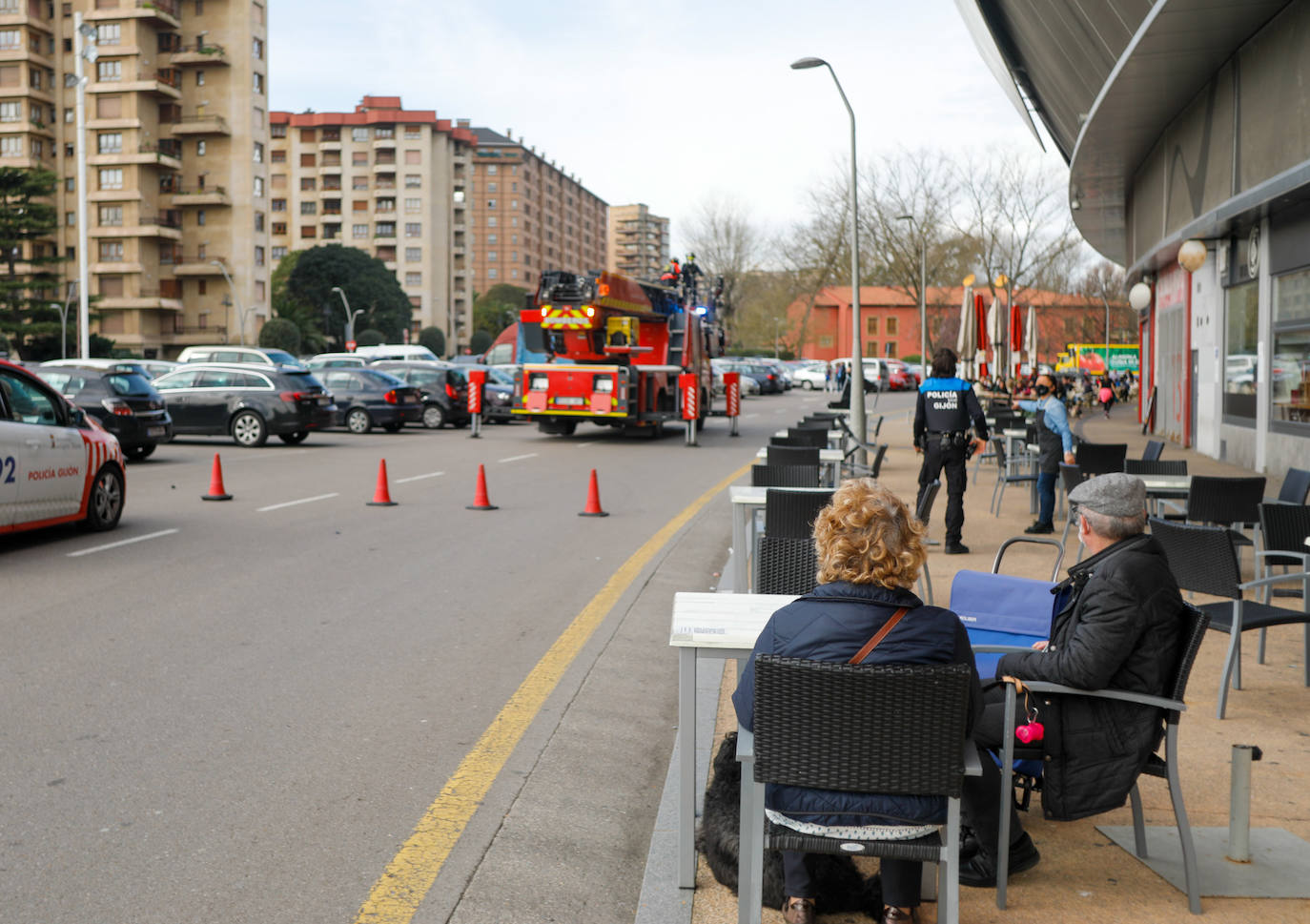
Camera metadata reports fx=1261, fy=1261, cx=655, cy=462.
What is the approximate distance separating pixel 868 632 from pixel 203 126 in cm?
8953

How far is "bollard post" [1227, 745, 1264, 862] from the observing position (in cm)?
389

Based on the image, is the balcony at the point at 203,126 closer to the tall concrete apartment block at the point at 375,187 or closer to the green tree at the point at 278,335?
the green tree at the point at 278,335

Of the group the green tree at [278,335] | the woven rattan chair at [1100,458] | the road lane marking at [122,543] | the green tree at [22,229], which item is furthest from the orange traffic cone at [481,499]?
the green tree at [278,335]

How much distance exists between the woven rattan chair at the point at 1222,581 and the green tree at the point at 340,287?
10015 cm

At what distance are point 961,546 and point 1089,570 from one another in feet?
23.1

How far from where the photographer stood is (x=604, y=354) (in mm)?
25844

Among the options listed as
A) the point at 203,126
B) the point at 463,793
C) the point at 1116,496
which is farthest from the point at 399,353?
the point at 203,126

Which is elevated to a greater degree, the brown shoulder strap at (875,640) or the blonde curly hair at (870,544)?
the blonde curly hair at (870,544)

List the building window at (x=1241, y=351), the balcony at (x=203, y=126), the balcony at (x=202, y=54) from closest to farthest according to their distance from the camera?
the building window at (x=1241, y=351), the balcony at (x=202, y=54), the balcony at (x=203, y=126)

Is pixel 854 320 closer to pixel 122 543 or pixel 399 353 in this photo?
pixel 122 543

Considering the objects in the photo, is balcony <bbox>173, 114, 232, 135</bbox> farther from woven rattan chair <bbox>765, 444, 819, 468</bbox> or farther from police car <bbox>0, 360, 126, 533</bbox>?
woven rattan chair <bbox>765, 444, 819, 468</bbox>

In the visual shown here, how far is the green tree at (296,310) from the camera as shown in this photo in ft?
308

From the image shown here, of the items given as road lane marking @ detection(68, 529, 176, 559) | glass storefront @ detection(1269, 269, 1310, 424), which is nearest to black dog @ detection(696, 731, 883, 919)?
road lane marking @ detection(68, 529, 176, 559)

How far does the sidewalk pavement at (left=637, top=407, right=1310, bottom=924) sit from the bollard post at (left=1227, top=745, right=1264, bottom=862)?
159 millimetres
